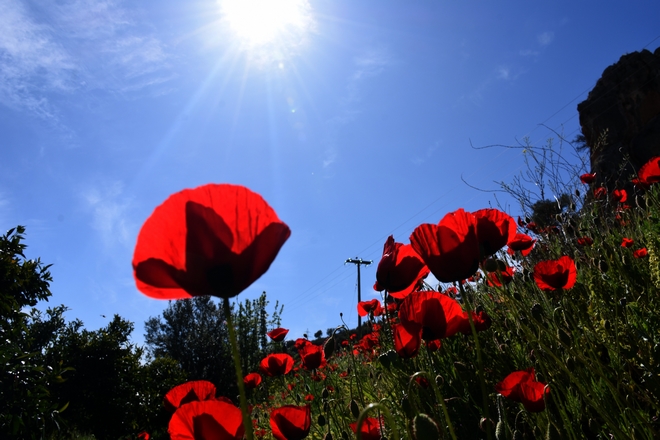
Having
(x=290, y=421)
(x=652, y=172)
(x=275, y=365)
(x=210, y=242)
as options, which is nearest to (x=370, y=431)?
(x=290, y=421)

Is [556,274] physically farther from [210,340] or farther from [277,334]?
[210,340]

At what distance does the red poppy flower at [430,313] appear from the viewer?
1.22 meters

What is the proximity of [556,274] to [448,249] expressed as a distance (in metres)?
1.03

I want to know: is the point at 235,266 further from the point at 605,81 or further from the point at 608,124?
the point at 605,81

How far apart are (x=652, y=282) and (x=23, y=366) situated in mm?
5190

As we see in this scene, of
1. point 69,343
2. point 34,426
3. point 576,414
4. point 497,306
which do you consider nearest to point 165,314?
point 69,343

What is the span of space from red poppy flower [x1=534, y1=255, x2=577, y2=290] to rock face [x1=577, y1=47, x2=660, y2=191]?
1748 cm

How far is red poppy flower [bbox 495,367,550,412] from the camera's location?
1230 mm

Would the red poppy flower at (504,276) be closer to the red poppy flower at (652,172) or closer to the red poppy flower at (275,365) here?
the red poppy flower at (652,172)

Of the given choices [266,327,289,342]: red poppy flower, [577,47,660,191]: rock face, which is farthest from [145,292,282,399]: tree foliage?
[577,47,660,191]: rock face

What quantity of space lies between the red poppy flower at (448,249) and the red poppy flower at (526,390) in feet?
1.50

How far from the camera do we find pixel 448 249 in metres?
1.02

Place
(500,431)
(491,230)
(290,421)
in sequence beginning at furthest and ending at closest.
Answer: (290,421) → (491,230) → (500,431)

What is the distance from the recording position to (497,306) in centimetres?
308
